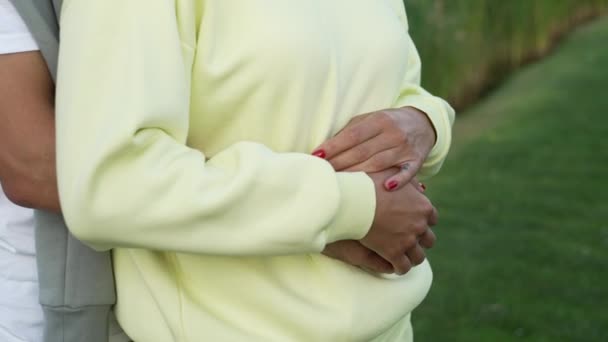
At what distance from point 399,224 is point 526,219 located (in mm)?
4382

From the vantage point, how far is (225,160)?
4.85ft

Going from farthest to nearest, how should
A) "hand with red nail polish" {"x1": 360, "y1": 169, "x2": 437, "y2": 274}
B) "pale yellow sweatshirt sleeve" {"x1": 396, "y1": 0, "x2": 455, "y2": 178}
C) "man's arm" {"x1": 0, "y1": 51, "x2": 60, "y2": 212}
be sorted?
1. "pale yellow sweatshirt sleeve" {"x1": 396, "y1": 0, "x2": 455, "y2": 178}
2. "hand with red nail polish" {"x1": 360, "y1": 169, "x2": 437, "y2": 274}
3. "man's arm" {"x1": 0, "y1": 51, "x2": 60, "y2": 212}

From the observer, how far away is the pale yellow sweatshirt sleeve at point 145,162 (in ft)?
4.55

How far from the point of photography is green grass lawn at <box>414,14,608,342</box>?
4609 mm

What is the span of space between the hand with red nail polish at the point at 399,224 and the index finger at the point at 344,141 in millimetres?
58

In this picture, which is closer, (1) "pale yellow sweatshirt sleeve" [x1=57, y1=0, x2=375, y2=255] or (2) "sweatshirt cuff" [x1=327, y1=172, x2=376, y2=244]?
(1) "pale yellow sweatshirt sleeve" [x1=57, y1=0, x2=375, y2=255]

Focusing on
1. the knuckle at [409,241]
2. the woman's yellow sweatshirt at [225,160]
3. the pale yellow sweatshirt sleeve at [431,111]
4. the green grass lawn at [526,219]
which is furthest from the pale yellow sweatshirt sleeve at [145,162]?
the green grass lawn at [526,219]

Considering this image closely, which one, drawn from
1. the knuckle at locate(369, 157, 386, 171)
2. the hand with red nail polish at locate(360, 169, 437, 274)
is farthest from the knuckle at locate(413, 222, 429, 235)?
the knuckle at locate(369, 157, 386, 171)

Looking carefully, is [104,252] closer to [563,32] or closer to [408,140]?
[408,140]

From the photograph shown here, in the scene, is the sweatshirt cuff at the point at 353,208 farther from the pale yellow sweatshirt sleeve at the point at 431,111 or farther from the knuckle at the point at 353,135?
the pale yellow sweatshirt sleeve at the point at 431,111

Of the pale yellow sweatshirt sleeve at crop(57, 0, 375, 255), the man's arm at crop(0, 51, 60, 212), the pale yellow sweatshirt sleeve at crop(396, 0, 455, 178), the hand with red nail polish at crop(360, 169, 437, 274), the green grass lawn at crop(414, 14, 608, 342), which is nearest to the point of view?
the pale yellow sweatshirt sleeve at crop(57, 0, 375, 255)

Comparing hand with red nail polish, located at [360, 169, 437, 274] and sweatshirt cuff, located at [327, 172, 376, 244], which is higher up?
sweatshirt cuff, located at [327, 172, 376, 244]

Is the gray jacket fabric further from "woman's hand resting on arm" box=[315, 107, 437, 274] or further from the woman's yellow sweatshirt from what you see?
"woman's hand resting on arm" box=[315, 107, 437, 274]

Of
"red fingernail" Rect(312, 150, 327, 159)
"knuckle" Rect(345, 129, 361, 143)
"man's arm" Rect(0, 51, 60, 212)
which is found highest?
"man's arm" Rect(0, 51, 60, 212)
